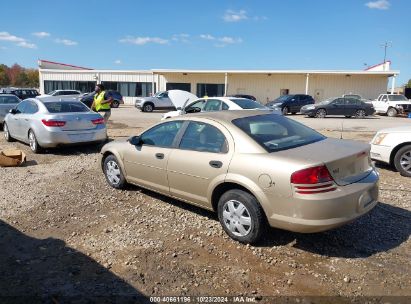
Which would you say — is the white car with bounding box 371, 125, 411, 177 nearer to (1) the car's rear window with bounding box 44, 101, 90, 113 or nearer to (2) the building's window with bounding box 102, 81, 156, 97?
(1) the car's rear window with bounding box 44, 101, 90, 113

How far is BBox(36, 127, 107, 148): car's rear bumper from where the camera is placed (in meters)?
8.77

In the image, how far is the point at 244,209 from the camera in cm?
409

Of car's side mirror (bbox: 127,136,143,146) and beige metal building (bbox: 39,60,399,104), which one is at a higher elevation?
beige metal building (bbox: 39,60,399,104)

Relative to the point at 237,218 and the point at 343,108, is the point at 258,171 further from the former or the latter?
the point at 343,108

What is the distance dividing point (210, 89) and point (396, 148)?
32964 mm

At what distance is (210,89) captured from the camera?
39344mm

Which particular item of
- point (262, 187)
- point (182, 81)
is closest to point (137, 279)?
point (262, 187)

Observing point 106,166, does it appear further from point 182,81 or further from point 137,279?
point 182,81

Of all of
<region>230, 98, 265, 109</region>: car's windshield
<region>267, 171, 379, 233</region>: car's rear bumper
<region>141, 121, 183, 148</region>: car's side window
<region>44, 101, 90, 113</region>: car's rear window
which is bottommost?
<region>267, 171, 379, 233</region>: car's rear bumper

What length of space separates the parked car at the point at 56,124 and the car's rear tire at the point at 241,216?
581cm

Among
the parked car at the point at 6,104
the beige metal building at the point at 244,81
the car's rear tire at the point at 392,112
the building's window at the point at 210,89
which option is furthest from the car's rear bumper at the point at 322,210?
the building's window at the point at 210,89

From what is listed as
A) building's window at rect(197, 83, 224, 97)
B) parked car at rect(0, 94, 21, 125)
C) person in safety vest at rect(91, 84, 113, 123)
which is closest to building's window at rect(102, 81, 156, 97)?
building's window at rect(197, 83, 224, 97)

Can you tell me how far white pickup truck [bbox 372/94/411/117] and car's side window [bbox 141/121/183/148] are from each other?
26458 millimetres

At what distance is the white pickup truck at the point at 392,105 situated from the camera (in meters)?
27.1
